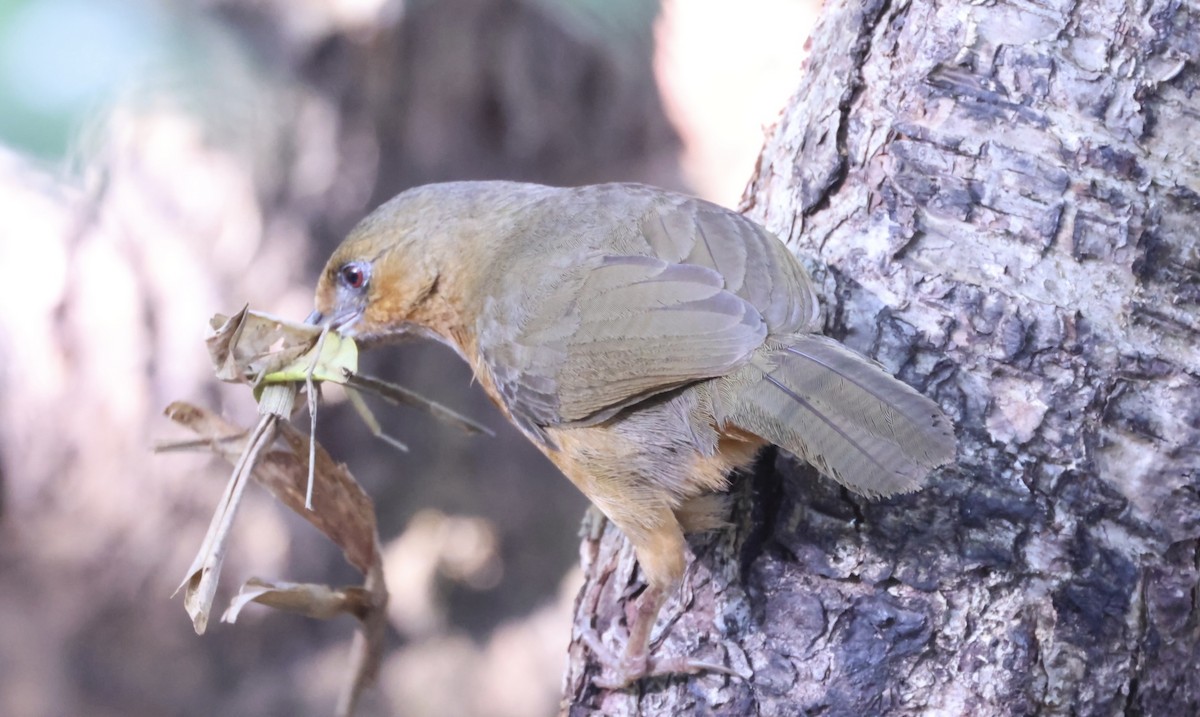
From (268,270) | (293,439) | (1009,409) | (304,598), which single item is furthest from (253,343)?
(1009,409)

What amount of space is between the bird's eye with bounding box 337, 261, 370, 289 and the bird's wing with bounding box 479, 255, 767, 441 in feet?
1.46

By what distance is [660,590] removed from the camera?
89.7 inches

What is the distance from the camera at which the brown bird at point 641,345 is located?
1.89 m

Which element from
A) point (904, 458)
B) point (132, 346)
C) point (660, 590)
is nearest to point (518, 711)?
point (132, 346)

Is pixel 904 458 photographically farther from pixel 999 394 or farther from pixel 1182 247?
pixel 1182 247

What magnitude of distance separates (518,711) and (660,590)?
3077 mm

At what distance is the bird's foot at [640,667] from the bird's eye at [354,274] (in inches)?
50.6

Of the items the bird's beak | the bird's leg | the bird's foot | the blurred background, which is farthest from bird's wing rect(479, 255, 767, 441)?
the blurred background

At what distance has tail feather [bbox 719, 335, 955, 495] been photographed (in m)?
1.79

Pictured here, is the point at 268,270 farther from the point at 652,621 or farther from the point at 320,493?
the point at 652,621

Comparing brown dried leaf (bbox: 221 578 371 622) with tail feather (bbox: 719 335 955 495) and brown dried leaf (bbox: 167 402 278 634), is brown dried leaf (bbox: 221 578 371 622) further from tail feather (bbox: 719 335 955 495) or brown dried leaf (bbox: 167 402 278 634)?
tail feather (bbox: 719 335 955 495)

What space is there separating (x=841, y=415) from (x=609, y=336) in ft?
2.08

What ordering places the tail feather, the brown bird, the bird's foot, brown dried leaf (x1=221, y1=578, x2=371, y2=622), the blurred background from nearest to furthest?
the tail feather → the brown bird → the bird's foot → brown dried leaf (x1=221, y1=578, x2=371, y2=622) → the blurred background

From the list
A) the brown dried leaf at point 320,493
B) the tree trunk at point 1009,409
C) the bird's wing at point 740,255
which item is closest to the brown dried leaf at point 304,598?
the brown dried leaf at point 320,493
